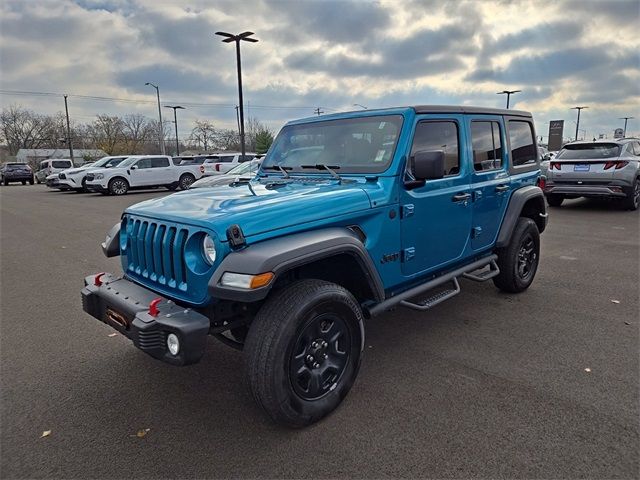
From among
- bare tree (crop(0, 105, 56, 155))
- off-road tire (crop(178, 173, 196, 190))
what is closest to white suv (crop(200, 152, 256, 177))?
off-road tire (crop(178, 173, 196, 190))

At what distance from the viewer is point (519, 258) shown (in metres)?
4.87

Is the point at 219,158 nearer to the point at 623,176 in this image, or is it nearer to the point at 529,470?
the point at 623,176

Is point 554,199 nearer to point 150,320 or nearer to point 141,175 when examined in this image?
point 150,320

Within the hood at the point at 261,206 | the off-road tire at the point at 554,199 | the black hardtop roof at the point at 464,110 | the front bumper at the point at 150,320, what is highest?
the black hardtop roof at the point at 464,110

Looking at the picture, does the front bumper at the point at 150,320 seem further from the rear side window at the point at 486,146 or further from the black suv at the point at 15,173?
the black suv at the point at 15,173

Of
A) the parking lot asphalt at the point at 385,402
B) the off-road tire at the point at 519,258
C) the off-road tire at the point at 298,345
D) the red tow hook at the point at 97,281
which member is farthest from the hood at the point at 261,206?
the off-road tire at the point at 519,258

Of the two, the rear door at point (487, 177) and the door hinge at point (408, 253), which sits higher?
the rear door at point (487, 177)

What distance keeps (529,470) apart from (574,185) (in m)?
10.5

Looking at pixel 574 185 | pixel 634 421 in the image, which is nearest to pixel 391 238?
pixel 634 421

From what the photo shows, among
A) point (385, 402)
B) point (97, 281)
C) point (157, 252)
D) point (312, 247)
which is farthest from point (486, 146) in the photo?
point (97, 281)

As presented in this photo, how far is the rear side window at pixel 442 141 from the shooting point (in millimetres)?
3494

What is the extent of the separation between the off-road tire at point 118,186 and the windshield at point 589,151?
55.7ft

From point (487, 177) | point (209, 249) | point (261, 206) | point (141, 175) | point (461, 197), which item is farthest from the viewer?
point (141, 175)

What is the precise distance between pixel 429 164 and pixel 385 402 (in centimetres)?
162
